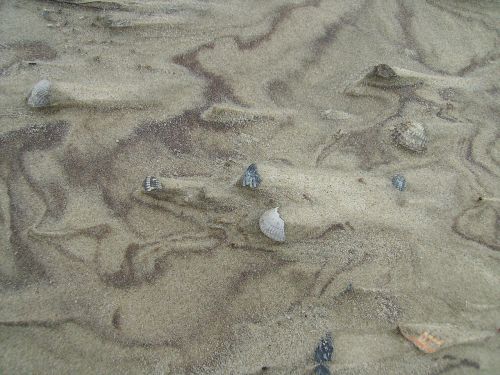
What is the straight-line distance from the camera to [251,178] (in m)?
3.83

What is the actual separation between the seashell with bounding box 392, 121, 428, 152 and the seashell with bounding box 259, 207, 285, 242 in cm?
190

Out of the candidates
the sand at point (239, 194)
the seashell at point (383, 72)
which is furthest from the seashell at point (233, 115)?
the seashell at point (383, 72)

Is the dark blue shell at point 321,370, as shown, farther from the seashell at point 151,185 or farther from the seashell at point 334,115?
the seashell at point 334,115

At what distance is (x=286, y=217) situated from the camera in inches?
148

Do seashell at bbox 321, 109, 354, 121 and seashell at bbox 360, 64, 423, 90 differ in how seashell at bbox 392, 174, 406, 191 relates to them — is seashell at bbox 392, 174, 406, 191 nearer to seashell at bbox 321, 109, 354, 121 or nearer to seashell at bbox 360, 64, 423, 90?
seashell at bbox 321, 109, 354, 121

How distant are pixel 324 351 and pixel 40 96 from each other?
359 centimetres

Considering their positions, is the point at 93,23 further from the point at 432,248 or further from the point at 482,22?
the point at 482,22

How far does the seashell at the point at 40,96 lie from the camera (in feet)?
13.9

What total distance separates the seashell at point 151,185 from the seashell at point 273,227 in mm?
1008

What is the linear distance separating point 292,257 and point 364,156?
1572mm

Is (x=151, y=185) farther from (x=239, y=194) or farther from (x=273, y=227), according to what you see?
(x=273, y=227)

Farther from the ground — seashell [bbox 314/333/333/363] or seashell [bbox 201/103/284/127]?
seashell [bbox 201/103/284/127]

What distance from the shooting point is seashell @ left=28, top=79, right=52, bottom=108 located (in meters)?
4.23

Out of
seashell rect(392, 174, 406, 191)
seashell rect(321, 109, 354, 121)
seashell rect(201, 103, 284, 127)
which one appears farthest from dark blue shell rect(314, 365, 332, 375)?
seashell rect(321, 109, 354, 121)
